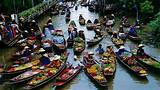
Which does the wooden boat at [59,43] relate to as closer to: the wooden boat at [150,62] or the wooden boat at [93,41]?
the wooden boat at [93,41]

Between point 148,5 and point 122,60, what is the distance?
55.7 ft

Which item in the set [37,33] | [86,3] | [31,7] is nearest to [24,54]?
[37,33]

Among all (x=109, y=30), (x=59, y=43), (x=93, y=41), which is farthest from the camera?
(x=109, y=30)

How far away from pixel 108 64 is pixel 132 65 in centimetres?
182

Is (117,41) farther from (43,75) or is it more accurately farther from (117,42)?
Result: (43,75)

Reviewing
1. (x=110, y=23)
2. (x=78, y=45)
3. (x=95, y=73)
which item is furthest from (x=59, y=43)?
(x=110, y=23)

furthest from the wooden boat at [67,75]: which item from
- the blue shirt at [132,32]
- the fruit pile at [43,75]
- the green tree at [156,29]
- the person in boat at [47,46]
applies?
the green tree at [156,29]

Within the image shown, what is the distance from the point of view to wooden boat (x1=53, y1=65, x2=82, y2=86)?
90.5 ft

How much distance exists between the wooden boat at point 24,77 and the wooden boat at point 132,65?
6.73 metres

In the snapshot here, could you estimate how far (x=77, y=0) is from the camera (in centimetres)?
7212

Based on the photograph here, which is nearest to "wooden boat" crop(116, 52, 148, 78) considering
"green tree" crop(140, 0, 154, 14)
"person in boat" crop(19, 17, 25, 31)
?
"person in boat" crop(19, 17, 25, 31)

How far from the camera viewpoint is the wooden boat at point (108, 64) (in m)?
28.8

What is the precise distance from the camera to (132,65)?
30375 mm

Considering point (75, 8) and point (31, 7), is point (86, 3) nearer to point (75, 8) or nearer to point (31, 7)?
point (75, 8)
